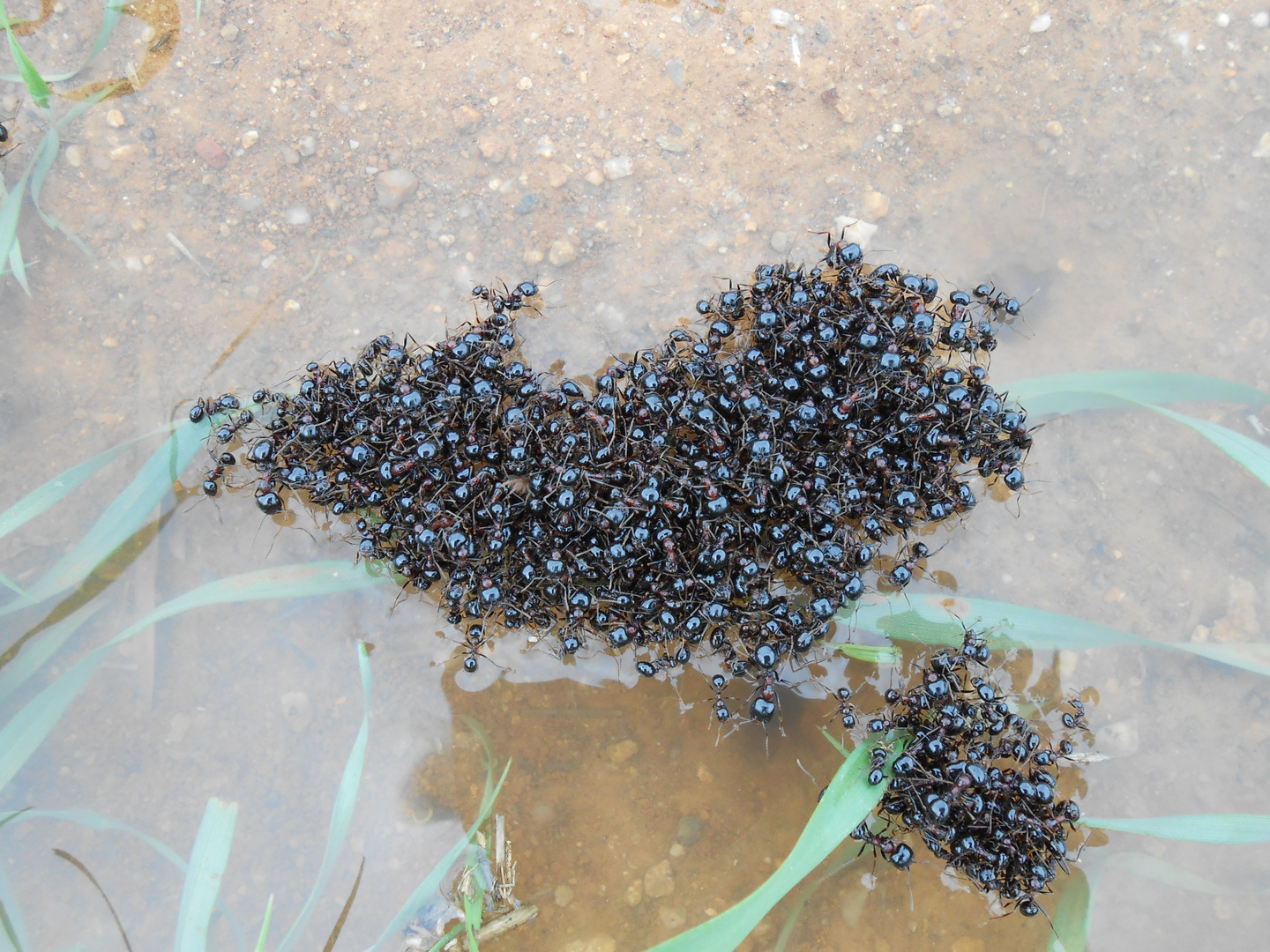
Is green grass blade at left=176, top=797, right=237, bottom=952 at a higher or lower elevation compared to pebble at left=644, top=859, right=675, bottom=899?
higher

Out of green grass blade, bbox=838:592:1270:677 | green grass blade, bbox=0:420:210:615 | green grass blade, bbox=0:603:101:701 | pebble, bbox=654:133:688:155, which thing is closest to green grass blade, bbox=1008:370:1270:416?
green grass blade, bbox=838:592:1270:677

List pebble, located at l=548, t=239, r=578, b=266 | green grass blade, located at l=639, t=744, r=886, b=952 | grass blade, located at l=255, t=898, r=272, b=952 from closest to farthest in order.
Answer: green grass blade, located at l=639, t=744, r=886, b=952
grass blade, located at l=255, t=898, r=272, b=952
pebble, located at l=548, t=239, r=578, b=266

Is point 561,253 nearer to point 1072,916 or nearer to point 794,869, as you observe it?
point 794,869

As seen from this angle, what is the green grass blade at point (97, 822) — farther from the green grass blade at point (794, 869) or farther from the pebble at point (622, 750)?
the green grass blade at point (794, 869)

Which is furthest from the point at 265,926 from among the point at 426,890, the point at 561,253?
the point at 561,253

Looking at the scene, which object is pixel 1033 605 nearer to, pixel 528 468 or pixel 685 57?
pixel 528 468

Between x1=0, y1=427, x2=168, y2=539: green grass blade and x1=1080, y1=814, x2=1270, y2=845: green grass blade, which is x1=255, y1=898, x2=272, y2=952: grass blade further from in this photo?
x1=1080, y1=814, x2=1270, y2=845: green grass blade

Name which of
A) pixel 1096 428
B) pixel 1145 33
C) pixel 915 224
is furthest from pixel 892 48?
pixel 1096 428
